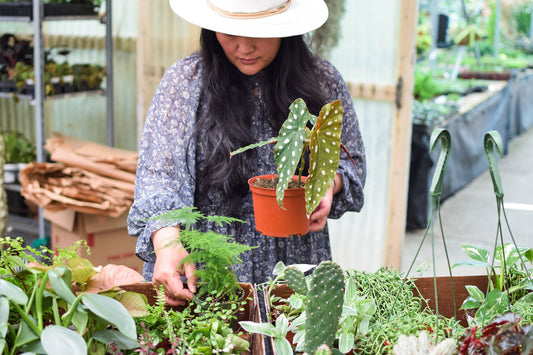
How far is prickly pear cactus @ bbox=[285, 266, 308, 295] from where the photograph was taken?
1126 mm

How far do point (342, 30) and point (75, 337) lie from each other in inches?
98.8

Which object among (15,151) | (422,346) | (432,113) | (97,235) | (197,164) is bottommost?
(97,235)

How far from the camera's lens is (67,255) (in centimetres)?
111

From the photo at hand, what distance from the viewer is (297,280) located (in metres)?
1.13

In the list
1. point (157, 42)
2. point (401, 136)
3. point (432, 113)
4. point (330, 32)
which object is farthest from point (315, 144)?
point (432, 113)

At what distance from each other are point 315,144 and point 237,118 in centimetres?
57

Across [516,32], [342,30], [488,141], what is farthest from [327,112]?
[516,32]

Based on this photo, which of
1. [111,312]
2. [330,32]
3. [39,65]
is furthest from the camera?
[39,65]

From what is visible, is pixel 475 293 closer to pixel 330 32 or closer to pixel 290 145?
pixel 290 145

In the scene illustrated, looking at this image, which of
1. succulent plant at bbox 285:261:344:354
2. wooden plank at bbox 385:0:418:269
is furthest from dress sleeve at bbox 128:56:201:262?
wooden plank at bbox 385:0:418:269

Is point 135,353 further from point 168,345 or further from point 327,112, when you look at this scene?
point 327,112

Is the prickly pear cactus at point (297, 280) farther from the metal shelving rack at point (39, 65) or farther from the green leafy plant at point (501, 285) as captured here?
the metal shelving rack at point (39, 65)

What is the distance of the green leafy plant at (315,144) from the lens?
1106 millimetres

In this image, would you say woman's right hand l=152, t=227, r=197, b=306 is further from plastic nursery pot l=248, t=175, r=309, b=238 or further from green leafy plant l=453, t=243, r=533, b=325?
green leafy plant l=453, t=243, r=533, b=325
